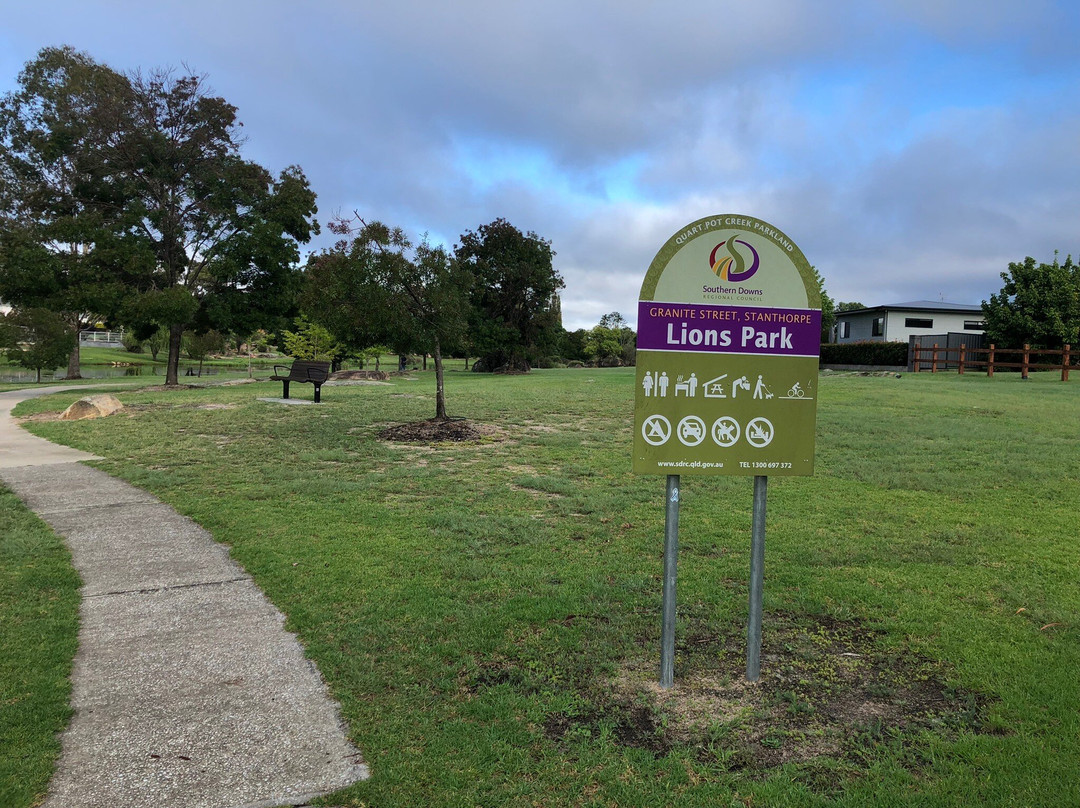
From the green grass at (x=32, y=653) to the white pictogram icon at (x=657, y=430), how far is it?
279 centimetres

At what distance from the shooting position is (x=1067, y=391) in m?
20.4

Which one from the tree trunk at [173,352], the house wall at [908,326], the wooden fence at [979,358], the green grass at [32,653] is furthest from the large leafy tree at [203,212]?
the house wall at [908,326]

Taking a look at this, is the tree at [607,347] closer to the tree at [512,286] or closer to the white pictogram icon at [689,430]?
the tree at [512,286]

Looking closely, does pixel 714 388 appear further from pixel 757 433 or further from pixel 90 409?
pixel 90 409

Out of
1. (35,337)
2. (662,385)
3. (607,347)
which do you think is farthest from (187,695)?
(607,347)

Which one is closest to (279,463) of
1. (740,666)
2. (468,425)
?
(468,425)

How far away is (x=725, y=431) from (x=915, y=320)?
46.2 metres

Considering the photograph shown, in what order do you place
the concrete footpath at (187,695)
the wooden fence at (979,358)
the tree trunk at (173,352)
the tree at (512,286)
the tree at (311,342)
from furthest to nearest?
the tree at (512,286), the tree at (311,342), the wooden fence at (979,358), the tree trunk at (173,352), the concrete footpath at (187,695)

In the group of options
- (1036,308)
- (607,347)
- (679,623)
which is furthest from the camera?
(607,347)

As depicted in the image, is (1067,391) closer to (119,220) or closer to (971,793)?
(971,793)

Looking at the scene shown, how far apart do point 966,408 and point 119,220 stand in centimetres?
2387

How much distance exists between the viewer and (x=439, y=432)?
12.0 metres

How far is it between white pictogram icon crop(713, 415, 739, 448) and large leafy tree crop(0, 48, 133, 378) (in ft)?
71.8

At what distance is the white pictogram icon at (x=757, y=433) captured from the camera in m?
3.41
